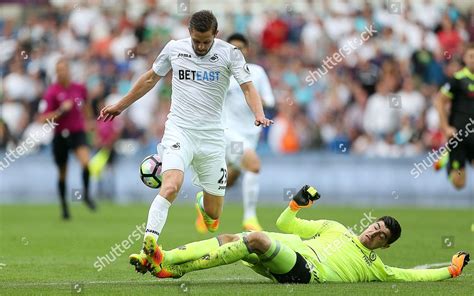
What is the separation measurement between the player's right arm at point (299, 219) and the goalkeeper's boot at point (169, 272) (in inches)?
42.4

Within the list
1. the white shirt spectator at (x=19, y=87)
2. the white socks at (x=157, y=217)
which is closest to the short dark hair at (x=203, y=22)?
the white socks at (x=157, y=217)

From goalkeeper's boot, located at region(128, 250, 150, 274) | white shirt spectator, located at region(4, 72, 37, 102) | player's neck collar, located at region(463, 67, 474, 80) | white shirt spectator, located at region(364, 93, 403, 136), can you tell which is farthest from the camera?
white shirt spectator, located at region(4, 72, 37, 102)

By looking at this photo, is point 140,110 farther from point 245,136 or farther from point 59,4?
point 245,136

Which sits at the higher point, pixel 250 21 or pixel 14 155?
pixel 250 21

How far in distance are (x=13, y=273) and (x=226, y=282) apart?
2.45 m

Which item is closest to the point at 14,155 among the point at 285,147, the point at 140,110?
the point at 140,110

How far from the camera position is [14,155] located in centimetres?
2542

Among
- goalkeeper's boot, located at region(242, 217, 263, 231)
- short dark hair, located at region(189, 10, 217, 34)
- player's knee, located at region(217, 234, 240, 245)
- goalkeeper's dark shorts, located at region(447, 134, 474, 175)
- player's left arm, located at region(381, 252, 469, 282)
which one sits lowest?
goalkeeper's boot, located at region(242, 217, 263, 231)

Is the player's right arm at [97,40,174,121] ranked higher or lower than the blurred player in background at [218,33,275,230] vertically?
higher

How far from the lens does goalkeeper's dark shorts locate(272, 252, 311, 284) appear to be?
9.98 meters

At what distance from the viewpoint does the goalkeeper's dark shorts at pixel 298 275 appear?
9.98 m

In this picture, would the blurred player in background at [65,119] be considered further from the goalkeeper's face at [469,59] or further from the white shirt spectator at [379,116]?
the goalkeeper's face at [469,59]

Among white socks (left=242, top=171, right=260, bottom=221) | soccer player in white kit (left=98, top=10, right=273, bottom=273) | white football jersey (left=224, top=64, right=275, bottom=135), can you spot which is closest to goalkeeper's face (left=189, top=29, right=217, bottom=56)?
soccer player in white kit (left=98, top=10, right=273, bottom=273)

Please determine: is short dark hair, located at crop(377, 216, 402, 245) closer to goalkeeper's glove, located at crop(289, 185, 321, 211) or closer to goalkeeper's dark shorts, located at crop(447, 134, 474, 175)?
goalkeeper's glove, located at crop(289, 185, 321, 211)
